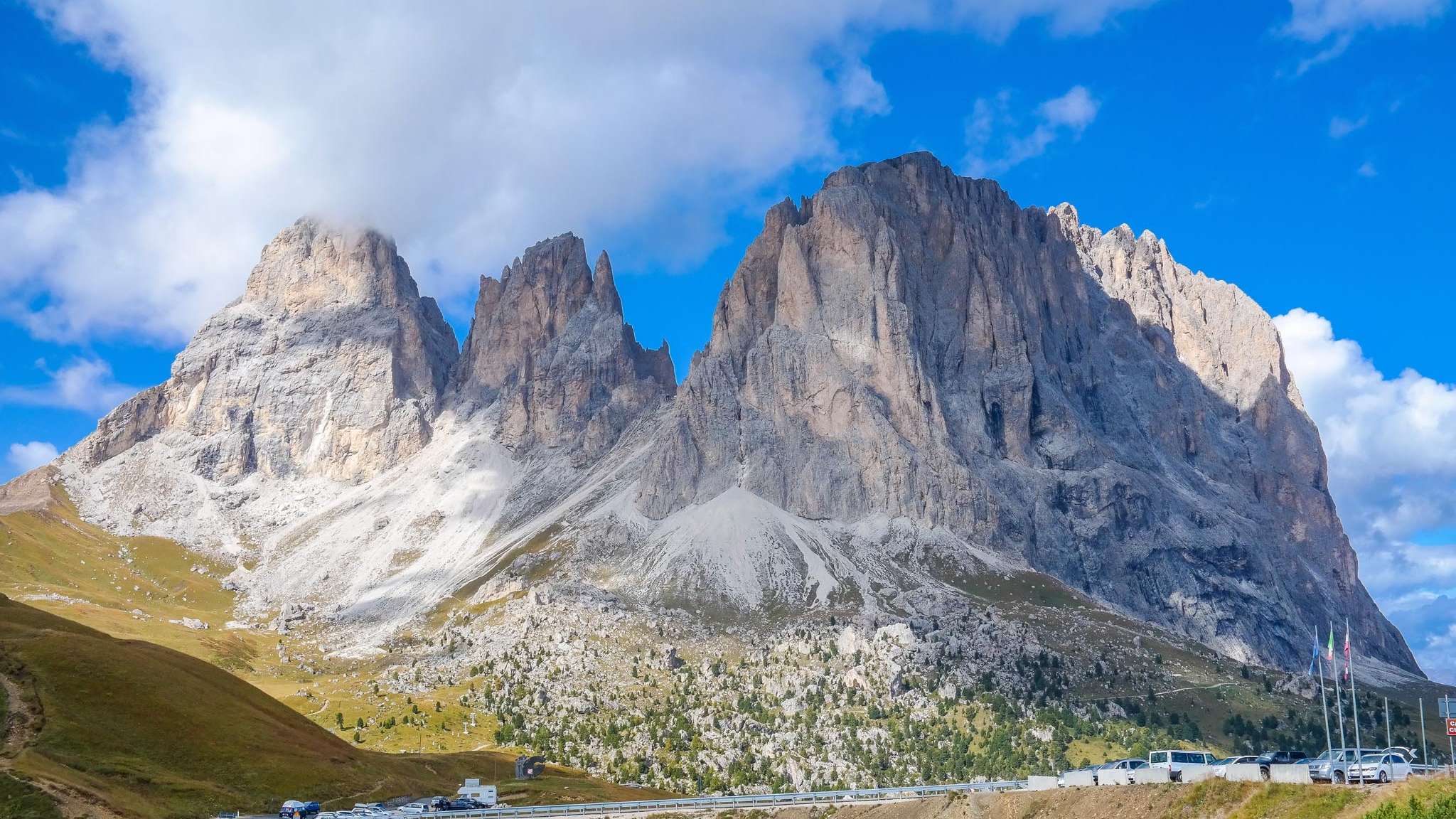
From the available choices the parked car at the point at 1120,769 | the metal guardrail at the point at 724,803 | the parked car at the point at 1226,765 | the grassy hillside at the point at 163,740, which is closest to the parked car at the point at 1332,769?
the parked car at the point at 1226,765

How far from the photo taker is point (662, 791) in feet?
593

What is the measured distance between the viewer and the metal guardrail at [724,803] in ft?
352

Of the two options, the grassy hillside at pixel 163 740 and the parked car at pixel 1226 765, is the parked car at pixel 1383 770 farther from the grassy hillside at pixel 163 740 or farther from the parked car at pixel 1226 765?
the grassy hillside at pixel 163 740

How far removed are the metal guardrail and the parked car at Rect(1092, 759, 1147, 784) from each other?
1315cm

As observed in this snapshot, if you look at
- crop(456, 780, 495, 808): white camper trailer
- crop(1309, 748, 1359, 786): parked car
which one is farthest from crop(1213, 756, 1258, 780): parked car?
crop(456, 780, 495, 808): white camper trailer

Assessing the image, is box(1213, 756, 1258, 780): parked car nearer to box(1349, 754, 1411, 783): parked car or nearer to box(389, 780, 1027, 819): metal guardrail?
box(1349, 754, 1411, 783): parked car

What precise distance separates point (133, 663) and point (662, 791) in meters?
73.5

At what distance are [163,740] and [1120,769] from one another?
8265 cm

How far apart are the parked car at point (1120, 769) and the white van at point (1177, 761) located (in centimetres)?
82

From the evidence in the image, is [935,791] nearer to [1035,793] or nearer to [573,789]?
[1035,793]

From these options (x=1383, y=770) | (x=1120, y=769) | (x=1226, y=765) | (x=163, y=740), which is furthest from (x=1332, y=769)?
(x=163, y=740)

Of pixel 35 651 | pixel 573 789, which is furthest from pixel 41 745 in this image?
pixel 573 789

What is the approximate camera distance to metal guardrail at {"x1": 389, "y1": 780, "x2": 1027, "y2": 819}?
352 ft

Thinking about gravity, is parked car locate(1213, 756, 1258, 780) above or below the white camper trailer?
above
